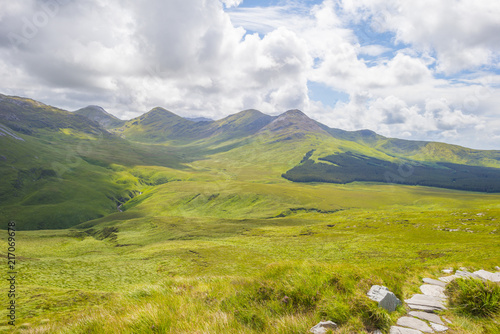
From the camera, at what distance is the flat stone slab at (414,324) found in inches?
241

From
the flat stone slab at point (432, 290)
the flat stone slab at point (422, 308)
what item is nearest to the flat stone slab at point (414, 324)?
the flat stone slab at point (422, 308)

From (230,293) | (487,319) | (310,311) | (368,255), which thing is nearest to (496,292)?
(487,319)

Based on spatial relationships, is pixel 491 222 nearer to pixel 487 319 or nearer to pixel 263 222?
pixel 263 222

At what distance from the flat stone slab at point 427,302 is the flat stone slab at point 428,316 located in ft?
1.42

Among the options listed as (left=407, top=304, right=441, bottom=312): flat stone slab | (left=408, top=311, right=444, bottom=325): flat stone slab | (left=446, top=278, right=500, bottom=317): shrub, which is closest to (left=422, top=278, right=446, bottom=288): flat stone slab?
(left=446, top=278, right=500, bottom=317): shrub

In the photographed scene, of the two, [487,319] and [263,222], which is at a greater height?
[487,319]

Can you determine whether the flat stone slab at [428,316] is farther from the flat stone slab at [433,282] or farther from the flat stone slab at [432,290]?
the flat stone slab at [433,282]

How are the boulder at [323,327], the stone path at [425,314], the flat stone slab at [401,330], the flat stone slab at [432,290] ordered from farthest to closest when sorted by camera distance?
the flat stone slab at [432,290]
the stone path at [425,314]
the flat stone slab at [401,330]
the boulder at [323,327]

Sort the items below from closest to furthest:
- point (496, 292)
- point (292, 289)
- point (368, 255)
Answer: point (496, 292) → point (292, 289) → point (368, 255)

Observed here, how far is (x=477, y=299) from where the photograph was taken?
22.2 ft

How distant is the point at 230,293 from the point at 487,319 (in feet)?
24.3

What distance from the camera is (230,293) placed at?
8.78 metres

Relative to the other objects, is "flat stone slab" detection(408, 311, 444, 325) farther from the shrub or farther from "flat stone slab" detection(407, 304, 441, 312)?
the shrub

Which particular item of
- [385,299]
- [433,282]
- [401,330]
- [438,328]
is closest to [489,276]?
[433,282]
